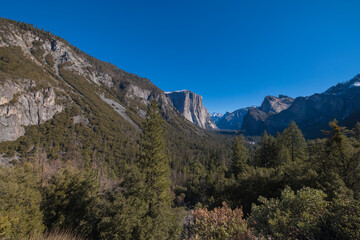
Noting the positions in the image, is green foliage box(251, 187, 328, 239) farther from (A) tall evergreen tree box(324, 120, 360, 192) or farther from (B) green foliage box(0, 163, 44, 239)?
(B) green foliage box(0, 163, 44, 239)

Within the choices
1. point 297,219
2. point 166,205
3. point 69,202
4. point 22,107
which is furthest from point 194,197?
Result: point 22,107

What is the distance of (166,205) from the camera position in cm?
1532

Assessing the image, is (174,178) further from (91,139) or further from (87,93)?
(87,93)

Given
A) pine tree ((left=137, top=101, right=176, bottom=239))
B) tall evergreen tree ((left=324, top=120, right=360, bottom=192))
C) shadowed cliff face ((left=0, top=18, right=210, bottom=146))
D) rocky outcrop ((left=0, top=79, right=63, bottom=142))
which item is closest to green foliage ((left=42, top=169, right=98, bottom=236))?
pine tree ((left=137, top=101, right=176, bottom=239))

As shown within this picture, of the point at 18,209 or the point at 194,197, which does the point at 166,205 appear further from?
the point at 194,197

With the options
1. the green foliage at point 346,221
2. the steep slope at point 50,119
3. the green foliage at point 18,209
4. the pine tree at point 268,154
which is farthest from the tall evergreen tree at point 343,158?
the steep slope at point 50,119

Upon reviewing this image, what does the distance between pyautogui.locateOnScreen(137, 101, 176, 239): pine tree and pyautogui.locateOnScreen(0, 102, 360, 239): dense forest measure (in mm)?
87

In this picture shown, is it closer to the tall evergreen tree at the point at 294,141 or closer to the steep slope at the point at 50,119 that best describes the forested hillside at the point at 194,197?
the tall evergreen tree at the point at 294,141

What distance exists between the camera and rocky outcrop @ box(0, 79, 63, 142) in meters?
67.1

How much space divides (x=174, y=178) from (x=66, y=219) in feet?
200

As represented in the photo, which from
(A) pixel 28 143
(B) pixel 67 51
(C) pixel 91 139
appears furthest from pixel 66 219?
(B) pixel 67 51

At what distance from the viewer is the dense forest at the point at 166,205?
530 cm

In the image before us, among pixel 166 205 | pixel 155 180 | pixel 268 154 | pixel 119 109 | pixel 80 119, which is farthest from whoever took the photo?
pixel 119 109

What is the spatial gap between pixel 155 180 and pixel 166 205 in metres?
2.86
